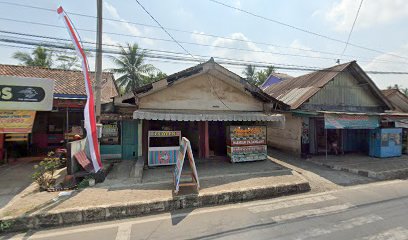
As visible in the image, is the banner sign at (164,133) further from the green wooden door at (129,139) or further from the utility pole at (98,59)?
the utility pole at (98,59)

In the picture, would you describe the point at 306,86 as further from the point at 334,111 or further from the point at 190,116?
the point at 190,116

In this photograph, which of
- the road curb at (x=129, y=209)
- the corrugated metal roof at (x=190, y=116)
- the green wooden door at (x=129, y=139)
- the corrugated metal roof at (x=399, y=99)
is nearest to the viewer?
the road curb at (x=129, y=209)

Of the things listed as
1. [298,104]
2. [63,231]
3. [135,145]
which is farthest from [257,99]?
[63,231]

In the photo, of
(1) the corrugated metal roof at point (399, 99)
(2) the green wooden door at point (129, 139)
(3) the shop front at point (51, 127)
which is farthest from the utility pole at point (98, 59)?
(1) the corrugated metal roof at point (399, 99)

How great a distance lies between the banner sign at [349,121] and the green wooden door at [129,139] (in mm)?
9428

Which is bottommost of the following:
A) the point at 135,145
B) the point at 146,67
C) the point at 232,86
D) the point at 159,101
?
the point at 135,145

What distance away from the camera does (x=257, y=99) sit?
39.5 feet

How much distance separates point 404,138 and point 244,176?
13193 mm

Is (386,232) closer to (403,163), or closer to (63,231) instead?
(63,231)

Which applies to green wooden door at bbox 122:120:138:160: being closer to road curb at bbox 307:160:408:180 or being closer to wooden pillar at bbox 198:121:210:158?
wooden pillar at bbox 198:121:210:158

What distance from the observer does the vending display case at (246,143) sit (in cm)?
1061

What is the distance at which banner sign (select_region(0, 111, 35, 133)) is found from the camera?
9664 mm

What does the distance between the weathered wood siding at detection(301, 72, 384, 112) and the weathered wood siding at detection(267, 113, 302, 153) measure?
1.13 m

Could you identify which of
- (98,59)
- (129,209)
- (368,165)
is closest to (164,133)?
(98,59)
